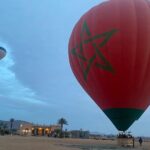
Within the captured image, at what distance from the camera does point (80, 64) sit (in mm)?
23484

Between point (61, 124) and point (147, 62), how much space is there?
111 metres

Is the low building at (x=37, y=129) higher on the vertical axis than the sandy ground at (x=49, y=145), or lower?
higher

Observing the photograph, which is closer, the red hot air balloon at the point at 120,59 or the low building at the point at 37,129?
the red hot air balloon at the point at 120,59

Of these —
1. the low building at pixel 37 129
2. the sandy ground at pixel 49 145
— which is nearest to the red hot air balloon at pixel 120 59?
the sandy ground at pixel 49 145

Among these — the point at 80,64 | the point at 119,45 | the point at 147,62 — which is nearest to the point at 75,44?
the point at 80,64

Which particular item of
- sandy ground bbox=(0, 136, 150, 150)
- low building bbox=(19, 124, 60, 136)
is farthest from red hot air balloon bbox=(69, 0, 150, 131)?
low building bbox=(19, 124, 60, 136)

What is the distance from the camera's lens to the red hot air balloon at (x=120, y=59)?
2148 cm

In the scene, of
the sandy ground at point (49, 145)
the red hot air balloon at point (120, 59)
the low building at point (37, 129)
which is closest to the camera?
the red hot air balloon at point (120, 59)

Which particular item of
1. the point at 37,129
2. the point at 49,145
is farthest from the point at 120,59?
the point at 37,129

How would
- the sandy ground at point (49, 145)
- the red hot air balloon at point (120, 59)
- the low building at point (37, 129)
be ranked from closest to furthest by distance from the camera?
the red hot air balloon at point (120, 59) < the sandy ground at point (49, 145) < the low building at point (37, 129)

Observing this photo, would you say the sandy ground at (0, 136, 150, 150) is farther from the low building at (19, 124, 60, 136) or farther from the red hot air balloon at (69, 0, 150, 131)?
the low building at (19, 124, 60, 136)

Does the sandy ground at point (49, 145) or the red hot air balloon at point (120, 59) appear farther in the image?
the sandy ground at point (49, 145)

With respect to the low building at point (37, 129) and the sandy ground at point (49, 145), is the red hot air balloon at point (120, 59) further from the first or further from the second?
the low building at point (37, 129)

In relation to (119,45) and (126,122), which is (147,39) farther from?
(126,122)
